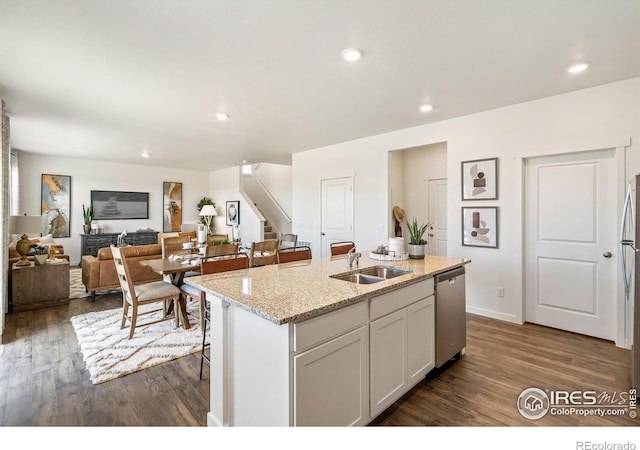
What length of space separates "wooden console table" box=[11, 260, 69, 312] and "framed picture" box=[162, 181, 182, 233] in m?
4.54

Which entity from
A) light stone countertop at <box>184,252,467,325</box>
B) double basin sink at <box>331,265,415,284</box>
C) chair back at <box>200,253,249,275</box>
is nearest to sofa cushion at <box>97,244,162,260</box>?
chair back at <box>200,253,249,275</box>

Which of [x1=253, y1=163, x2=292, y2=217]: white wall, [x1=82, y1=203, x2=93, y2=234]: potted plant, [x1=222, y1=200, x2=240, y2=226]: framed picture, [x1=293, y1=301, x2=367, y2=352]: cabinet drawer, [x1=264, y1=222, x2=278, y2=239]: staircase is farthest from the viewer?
[x1=253, y1=163, x2=292, y2=217]: white wall

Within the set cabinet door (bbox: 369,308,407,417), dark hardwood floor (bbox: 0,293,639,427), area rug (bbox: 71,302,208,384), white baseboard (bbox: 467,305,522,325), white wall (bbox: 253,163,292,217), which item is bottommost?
dark hardwood floor (bbox: 0,293,639,427)

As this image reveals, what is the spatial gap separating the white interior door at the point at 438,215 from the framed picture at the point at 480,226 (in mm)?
1337

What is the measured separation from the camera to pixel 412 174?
19.0ft

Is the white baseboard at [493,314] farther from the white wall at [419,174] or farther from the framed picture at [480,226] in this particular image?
the white wall at [419,174]

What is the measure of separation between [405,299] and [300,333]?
98cm

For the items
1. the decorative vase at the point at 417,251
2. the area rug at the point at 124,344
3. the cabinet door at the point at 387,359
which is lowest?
the area rug at the point at 124,344

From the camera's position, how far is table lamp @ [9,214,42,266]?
13.3ft

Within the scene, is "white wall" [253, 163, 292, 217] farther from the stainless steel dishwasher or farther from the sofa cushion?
the stainless steel dishwasher

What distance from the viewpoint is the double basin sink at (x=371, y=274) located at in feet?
8.10

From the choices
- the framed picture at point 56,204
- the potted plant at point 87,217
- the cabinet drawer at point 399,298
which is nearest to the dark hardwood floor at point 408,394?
the cabinet drawer at point 399,298

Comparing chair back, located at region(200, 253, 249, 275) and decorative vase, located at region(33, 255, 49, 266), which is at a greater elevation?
chair back, located at region(200, 253, 249, 275)

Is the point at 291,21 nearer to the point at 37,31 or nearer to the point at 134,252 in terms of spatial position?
the point at 37,31
